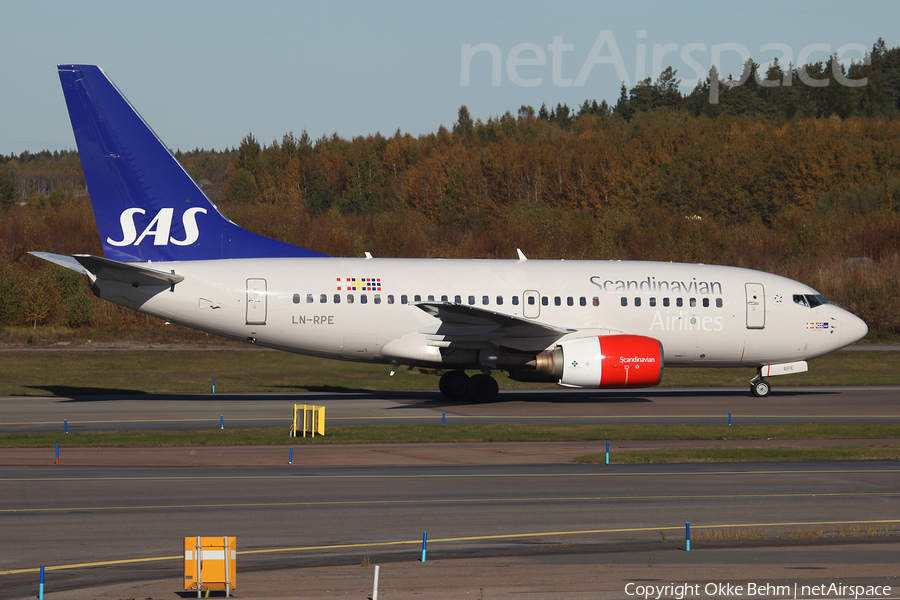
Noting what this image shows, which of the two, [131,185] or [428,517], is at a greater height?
[131,185]

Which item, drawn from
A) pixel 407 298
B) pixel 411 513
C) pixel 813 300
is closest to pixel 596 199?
pixel 813 300

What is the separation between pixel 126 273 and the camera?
26.9m

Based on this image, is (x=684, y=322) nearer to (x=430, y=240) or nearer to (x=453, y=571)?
(x=453, y=571)

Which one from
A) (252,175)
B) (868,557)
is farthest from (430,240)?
(252,175)

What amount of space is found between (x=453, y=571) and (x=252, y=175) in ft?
515

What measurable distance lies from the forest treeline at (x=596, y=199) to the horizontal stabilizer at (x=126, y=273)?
2523cm

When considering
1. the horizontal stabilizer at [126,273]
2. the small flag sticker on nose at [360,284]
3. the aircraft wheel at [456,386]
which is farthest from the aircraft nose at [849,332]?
the horizontal stabilizer at [126,273]

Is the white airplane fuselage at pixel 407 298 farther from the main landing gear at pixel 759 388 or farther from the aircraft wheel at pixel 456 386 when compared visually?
the main landing gear at pixel 759 388

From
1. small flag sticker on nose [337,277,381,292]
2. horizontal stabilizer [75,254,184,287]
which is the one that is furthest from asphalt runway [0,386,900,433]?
horizontal stabilizer [75,254,184,287]

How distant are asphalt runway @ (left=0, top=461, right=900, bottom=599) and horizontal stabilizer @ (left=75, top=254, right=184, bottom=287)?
879 centimetres

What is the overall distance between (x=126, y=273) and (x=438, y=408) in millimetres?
10253

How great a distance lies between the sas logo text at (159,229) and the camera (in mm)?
28461

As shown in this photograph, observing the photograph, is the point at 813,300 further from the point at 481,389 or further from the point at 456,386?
the point at 456,386

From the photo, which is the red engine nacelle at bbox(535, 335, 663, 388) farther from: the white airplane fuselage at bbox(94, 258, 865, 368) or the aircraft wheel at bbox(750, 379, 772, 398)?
the aircraft wheel at bbox(750, 379, 772, 398)
